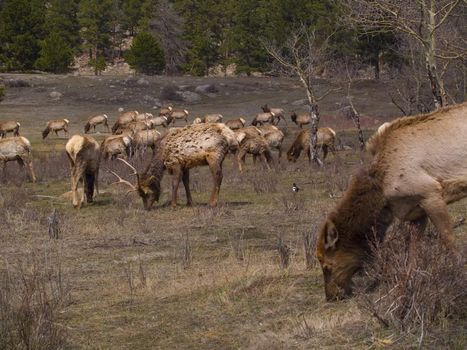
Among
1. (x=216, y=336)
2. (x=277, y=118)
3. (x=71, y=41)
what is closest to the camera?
(x=216, y=336)

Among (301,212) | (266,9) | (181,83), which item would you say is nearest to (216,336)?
(301,212)

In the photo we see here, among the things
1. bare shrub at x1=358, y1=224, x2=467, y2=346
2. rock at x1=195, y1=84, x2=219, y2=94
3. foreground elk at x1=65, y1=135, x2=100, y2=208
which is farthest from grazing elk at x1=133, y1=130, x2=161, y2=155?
rock at x1=195, y1=84, x2=219, y2=94

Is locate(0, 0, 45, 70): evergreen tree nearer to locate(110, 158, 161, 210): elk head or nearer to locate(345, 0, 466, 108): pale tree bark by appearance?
locate(345, 0, 466, 108): pale tree bark

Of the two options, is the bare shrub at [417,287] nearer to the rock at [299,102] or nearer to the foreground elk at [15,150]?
the foreground elk at [15,150]

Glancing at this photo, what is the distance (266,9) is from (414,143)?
65309mm

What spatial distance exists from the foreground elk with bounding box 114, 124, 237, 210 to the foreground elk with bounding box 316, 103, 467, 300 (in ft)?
30.6

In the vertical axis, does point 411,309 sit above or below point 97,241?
above

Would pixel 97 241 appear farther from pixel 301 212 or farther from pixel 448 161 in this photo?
pixel 448 161

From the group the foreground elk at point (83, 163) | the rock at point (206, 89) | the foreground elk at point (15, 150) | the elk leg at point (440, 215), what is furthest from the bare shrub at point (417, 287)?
the rock at point (206, 89)

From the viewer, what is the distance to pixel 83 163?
1844 centimetres

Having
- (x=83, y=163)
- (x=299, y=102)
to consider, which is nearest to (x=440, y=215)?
(x=83, y=163)

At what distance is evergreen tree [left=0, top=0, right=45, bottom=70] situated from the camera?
71812 mm

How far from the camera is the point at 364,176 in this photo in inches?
297

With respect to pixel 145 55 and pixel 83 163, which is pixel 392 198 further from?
pixel 145 55
